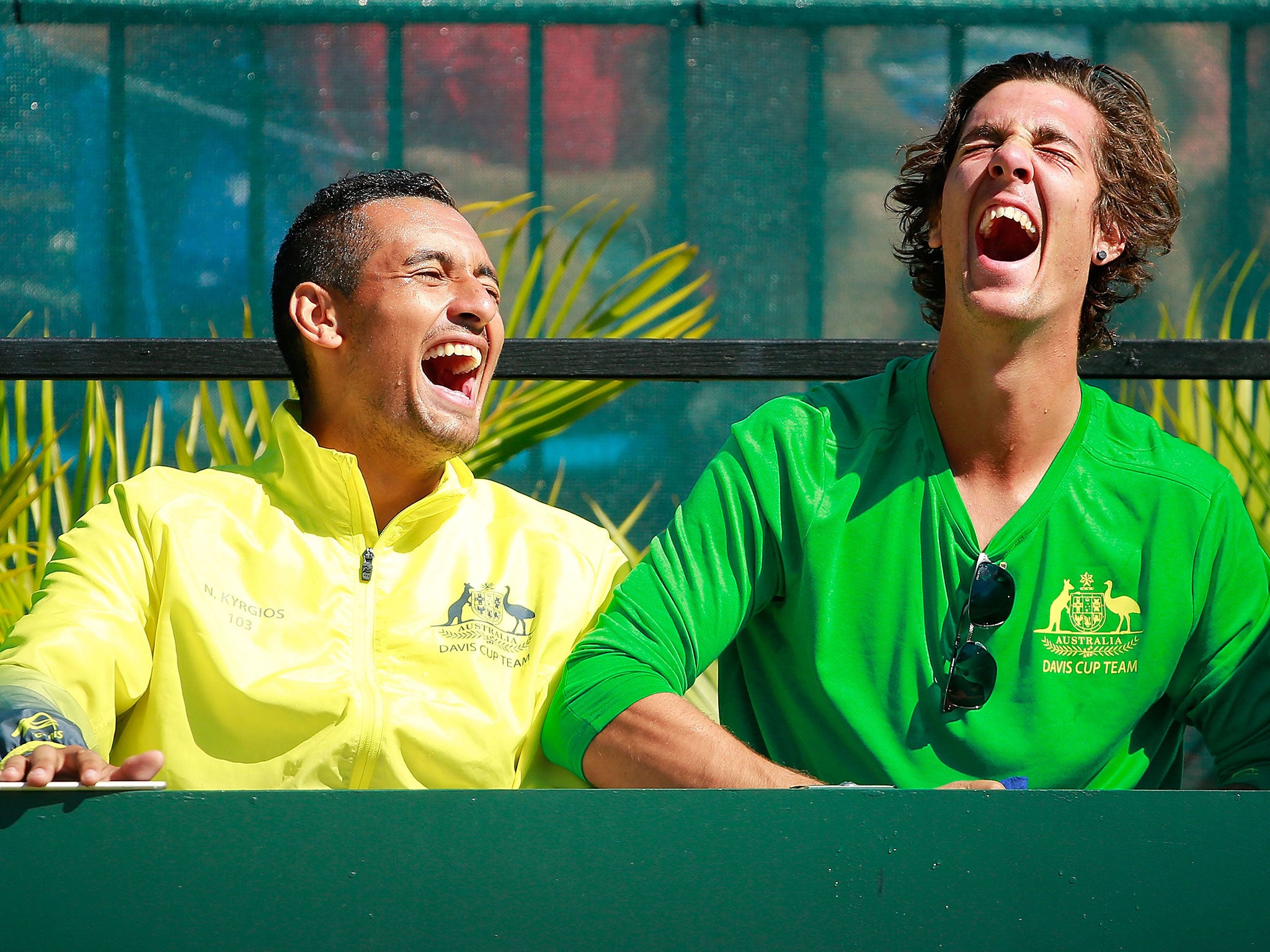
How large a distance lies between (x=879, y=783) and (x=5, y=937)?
1035 millimetres

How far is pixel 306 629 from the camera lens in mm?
1856

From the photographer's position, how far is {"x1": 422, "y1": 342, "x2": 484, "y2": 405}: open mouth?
207 centimetres

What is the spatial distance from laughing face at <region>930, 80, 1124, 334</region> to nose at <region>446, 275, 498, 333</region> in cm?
67

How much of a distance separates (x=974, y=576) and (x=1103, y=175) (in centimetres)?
67

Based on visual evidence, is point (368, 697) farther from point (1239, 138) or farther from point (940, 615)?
point (1239, 138)

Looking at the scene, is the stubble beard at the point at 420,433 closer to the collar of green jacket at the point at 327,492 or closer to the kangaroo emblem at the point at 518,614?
the collar of green jacket at the point at 327,492

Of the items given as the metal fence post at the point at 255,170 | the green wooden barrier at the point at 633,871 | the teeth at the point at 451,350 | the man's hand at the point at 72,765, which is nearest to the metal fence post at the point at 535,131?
the metal fence post at the point at 255,170

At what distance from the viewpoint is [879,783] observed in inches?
70.2

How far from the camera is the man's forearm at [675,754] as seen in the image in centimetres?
160

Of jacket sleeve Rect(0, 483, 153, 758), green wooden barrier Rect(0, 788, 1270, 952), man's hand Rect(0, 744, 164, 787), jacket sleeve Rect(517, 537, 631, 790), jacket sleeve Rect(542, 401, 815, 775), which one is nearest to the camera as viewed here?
green wooden barrier Rect(0, 788, 1270, 952)

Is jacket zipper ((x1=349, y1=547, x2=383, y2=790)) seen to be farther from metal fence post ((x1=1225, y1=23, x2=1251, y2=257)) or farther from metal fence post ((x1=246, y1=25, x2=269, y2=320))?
metal fence post ((x1=1225, y1=23, x2=1251, y2=257))

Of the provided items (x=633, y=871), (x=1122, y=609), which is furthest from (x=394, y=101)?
(x=633, y=871)

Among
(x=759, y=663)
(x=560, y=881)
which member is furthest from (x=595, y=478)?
(x=560, y=881)

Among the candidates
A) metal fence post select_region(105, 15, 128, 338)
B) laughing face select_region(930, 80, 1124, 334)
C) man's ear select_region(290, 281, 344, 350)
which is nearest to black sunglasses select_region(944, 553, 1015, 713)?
laughing face select_region(930, 80, 1124, 334)
